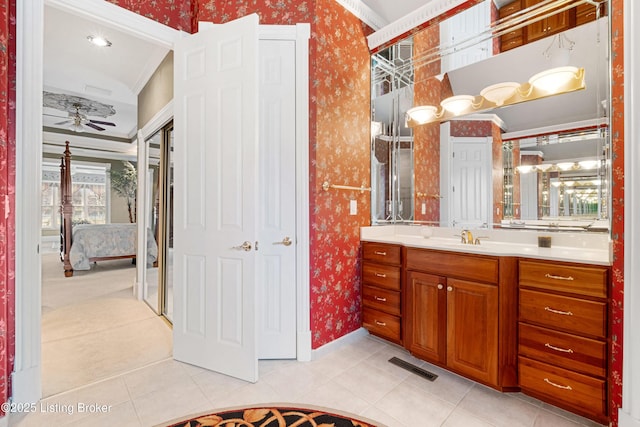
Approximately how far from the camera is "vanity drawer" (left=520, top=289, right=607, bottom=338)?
1456 millimetres

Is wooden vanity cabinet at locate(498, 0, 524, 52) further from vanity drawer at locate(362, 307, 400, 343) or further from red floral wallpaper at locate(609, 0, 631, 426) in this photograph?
vanity drawer at locate(362, 307, 400, 343)

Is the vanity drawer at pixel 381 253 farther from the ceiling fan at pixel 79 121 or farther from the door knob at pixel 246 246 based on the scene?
the ceiling fan at pixel 79 121

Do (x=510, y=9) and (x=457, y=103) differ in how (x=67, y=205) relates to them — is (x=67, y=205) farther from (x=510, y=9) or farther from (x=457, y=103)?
(x=510, y=9)

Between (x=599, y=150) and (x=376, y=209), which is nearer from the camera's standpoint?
(x=599, y=150)

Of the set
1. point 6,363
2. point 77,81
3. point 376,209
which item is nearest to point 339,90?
point 376,209

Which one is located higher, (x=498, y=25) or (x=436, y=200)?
(x=498, y=25)

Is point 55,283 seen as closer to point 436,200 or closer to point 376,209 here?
point 376,209

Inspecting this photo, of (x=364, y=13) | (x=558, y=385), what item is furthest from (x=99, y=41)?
(x=558, y=385)

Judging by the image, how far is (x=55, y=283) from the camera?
4383mm

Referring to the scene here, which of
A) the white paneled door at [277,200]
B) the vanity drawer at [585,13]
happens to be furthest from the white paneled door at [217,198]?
the vanity drawer at [585,13]

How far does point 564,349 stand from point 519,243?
744mm

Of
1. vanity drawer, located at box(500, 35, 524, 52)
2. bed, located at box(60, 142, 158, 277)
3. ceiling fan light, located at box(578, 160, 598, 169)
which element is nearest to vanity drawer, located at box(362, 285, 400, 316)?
ceiling fan light, located at box(578, 160, 598, 169)

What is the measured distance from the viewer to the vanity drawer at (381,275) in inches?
90.4

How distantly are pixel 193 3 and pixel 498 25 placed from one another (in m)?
2.31
